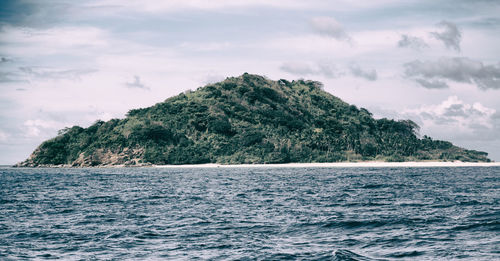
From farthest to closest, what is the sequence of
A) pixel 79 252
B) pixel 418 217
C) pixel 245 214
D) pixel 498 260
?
pixel 245 214 < pixel 418 217 < pixel 79 252 < pixel 498 260

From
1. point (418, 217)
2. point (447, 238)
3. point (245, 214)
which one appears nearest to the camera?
point (447, 238)

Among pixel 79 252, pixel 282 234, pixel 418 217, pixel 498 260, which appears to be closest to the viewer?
pixel 498 260

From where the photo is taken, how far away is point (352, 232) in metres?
31.8

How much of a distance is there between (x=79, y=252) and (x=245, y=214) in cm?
1754

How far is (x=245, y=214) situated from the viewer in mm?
41719

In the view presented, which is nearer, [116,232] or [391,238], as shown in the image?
[391,238]

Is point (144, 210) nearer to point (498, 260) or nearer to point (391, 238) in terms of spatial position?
point (391, 238)

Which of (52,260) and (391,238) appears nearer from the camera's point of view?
(52,260)

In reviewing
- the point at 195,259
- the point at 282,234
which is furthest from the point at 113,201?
the point at 195,259

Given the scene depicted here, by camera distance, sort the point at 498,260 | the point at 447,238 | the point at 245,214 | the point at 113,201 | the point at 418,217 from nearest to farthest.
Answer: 1. the point at 498,260
2. the point at 447,238
3. the point at 418,217
4. the point at 245,214
5. the point at 113,201

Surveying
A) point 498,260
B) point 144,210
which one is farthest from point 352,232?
point 144,210

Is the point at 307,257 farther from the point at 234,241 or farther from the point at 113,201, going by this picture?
the point at 113,201

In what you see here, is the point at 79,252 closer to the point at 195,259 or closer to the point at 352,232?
the point at 195,259

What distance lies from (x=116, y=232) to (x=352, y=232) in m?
15.3
